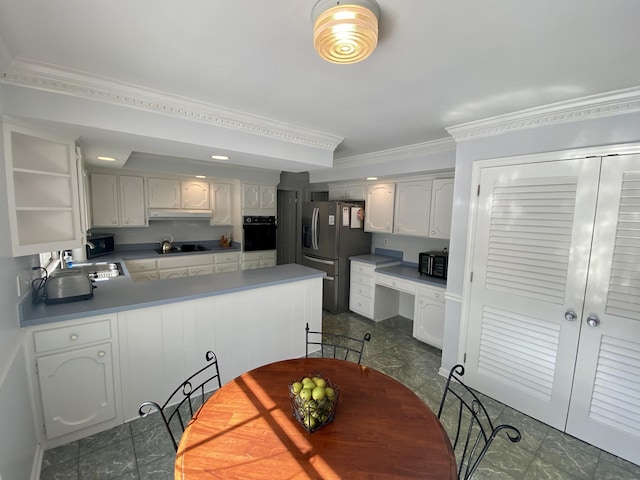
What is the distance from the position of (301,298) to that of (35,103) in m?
2.37

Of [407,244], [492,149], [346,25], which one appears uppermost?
[346,25]

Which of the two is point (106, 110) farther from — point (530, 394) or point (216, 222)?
point (530, 394)

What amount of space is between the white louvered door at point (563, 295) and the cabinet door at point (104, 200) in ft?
14.9

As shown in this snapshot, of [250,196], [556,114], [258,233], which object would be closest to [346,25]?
[556,114]

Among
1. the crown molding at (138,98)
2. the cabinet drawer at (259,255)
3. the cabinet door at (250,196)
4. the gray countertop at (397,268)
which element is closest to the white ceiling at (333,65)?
the crown molding at (138,98)

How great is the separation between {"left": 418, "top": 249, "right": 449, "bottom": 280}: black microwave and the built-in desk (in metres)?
0.10

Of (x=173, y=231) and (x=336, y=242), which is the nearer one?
(x=336, y=242)

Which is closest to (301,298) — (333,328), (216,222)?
(333,328)

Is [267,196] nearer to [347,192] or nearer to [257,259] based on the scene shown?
[257,259]

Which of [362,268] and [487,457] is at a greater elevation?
[362,268]

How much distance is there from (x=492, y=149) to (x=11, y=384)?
11.2ft

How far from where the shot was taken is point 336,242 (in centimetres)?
423

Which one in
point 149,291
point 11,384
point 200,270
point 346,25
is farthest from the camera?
point 200,270

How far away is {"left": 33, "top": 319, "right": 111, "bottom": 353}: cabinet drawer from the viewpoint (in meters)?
1.77
